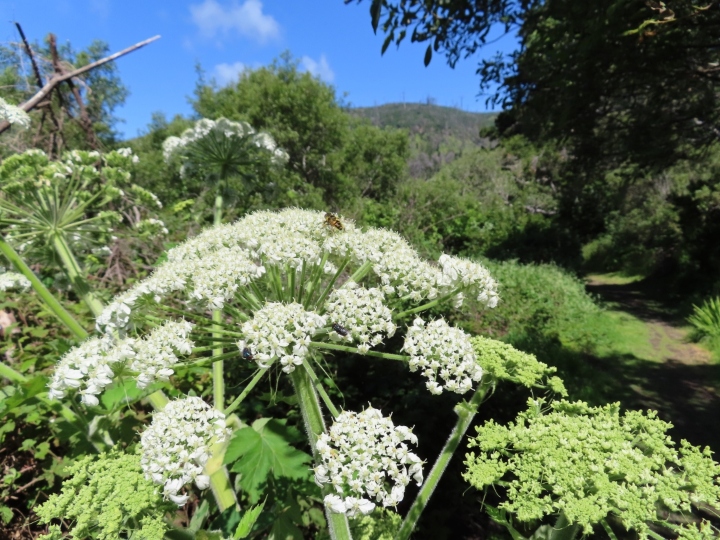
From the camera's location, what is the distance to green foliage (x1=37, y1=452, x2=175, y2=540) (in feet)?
5.37

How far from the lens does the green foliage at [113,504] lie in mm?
1638

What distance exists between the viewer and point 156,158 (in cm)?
2520

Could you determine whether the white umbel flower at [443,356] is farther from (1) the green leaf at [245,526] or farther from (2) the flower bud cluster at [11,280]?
(2) the flower bud cluster at [11,280]

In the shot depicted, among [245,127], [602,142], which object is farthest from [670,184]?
[245,127]

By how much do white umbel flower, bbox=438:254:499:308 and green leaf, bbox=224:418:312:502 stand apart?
135 centimetres

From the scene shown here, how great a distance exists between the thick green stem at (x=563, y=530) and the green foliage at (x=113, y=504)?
1.65 m

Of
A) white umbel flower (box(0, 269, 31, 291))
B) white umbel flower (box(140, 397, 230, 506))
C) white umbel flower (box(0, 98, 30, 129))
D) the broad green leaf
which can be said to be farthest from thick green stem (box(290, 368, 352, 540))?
the broad green leaf

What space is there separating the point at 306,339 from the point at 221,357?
56cm

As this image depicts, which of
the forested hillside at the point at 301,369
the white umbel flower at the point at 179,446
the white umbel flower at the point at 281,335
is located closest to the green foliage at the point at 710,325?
the forested hillside at the point at 301,369

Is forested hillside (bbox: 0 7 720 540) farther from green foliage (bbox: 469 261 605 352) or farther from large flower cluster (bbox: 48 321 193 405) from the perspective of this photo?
green foliage (bbox: 469 261 605 352)

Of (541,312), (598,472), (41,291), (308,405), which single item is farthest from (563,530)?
(541,312)

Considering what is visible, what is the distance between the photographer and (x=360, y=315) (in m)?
2.14

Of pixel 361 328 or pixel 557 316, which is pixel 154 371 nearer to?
pixel 361 328

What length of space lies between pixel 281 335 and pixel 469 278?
1.22 m
